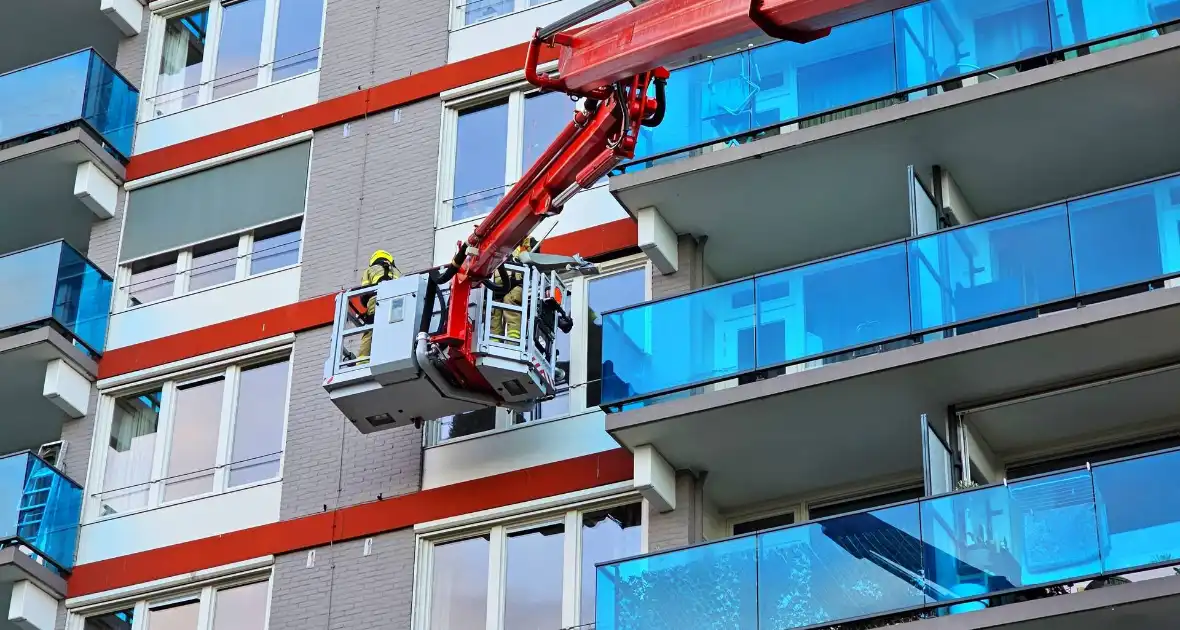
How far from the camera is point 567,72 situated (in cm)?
2439

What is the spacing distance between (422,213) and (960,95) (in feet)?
23.5

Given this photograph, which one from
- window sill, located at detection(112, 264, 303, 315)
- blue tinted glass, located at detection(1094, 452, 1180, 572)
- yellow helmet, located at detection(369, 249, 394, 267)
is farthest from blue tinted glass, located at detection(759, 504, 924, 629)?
window sill, located at detection(112, 264, 303, 315)

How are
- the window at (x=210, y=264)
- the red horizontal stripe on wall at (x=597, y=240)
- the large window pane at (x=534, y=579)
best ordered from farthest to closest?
the window at (x=210, y=264) < the red horizontal stripe on wall at (x=597, y=240) < the large window pane at (x=534, y=579)

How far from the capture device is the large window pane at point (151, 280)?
3047cm

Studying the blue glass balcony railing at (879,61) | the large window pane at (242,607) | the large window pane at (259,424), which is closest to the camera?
the blue glass balcony railing at (879,61)

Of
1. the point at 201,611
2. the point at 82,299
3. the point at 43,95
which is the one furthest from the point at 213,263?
the point at 201,611

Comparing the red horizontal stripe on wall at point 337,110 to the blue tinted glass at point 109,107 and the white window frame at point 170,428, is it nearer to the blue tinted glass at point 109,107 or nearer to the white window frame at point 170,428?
the blue tinted glass at point 109,107

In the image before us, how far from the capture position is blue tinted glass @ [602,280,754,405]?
80.9 ft

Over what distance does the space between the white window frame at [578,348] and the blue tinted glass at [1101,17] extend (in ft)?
17.7

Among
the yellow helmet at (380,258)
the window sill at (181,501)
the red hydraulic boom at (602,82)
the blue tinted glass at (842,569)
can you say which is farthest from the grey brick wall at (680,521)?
the window sill at (181,501)

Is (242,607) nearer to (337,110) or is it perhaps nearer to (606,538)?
(606,538)

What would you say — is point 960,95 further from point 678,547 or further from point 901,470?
point 678,547

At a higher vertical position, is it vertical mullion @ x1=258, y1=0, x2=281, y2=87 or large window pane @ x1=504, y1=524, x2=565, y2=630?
vertical mullion @ x1=258, y1=0, x2=281, y2=87

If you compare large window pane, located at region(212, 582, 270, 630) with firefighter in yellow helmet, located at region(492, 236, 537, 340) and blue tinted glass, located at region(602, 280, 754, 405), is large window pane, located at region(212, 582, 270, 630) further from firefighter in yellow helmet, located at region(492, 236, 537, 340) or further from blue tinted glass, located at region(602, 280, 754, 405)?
blue tinted glass, located at region(602, 280, 754, 405)
